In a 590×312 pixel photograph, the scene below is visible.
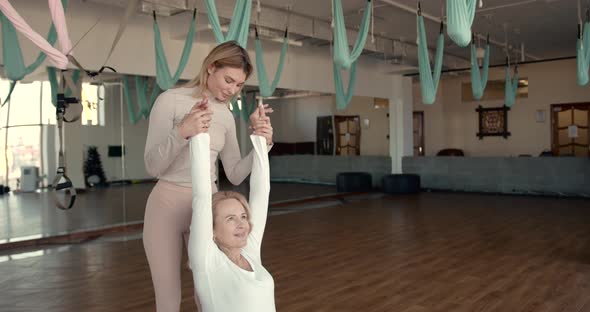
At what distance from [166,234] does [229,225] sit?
27cm

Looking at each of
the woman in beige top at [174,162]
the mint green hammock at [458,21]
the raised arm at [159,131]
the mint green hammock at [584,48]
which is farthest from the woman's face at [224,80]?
the mint green hammock at [584,48]

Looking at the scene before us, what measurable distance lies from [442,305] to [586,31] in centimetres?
481

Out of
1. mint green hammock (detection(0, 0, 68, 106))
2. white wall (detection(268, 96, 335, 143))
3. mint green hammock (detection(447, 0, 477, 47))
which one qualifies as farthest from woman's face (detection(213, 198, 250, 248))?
white wall (detection(268, 96, 335, 143))

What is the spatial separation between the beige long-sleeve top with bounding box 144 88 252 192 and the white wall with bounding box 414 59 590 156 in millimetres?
12418

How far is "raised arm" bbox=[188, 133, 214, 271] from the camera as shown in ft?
4.63

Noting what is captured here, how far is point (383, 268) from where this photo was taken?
4734mm

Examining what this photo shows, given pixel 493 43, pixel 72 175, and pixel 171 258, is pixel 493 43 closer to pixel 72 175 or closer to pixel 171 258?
pixel 72 175

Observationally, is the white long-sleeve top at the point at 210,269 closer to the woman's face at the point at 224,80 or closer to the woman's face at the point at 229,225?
the woman's face at the point at 229,225

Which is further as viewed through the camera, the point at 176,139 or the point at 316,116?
the point at 316,116

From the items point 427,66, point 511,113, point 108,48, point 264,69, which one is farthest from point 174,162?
point 511,113

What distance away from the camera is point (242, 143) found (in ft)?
30.2

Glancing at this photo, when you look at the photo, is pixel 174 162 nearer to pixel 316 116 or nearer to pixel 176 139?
pixel 176 139

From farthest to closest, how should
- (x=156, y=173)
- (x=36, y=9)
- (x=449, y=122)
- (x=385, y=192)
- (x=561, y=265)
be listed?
(x=449, y=122), (x=385, y=192), (x=36, y=9), (x=561, y=265), (x=156, y=173)

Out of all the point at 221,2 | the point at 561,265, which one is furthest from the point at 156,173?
the point at 221,2
